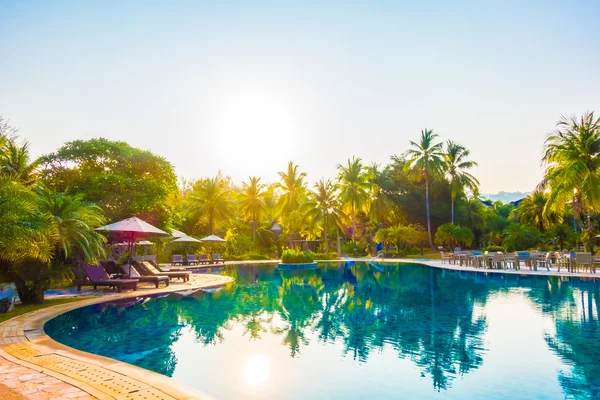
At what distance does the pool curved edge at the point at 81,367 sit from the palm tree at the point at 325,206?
90.2ft

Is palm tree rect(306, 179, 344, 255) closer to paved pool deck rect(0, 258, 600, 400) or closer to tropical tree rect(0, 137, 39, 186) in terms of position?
tropical tree rect(0, 137, 39, 186)

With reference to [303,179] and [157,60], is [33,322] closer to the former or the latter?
[157,60]

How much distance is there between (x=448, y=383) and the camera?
5227 millimetres

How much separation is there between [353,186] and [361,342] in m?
28.5

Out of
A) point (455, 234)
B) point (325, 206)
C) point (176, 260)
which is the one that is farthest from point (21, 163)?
point (455, 234)

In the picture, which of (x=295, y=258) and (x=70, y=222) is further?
(x=295, y=258)

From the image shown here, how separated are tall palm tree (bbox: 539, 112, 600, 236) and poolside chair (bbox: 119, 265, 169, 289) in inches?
798

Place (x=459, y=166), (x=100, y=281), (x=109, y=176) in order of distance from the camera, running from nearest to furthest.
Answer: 1. (x=100, y=281)
2. (x=109, y=176)
3. (x=459, y=166)

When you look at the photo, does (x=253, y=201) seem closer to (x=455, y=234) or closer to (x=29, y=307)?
(x=455, y=234)

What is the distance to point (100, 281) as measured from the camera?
13.0m

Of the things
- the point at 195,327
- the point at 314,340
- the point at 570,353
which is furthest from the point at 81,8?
the point at 570,353

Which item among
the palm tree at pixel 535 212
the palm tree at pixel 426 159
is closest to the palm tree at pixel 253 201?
the palm tree at pixel 426 159

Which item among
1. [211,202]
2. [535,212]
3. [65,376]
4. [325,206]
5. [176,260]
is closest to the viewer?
[65,376]

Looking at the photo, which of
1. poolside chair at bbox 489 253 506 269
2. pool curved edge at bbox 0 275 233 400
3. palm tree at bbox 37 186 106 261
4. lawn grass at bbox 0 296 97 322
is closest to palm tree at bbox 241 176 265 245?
poolside chair at bbox 489 253 506 269
